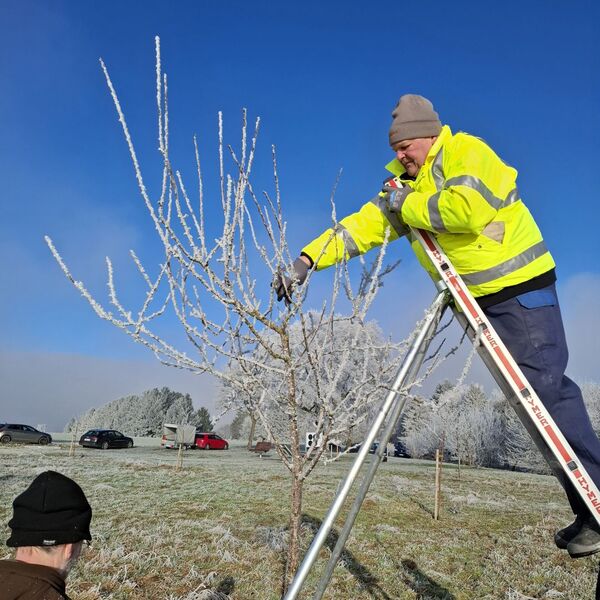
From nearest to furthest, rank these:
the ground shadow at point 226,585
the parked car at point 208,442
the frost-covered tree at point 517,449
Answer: the ground shadow at point 226,585
the frost-covered tree at point 517,449
the parked car at point 208,442

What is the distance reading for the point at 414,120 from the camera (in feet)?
8.92

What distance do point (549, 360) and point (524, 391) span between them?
195mm

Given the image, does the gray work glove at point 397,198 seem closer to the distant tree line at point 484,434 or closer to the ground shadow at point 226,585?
the ground shadow at point 226,585

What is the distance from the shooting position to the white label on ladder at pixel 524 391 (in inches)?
89.7

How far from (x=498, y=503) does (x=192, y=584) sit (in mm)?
11386

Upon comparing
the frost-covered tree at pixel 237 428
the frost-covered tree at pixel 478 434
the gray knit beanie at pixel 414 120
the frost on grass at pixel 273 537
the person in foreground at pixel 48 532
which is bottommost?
the frost on grass at pixel 273 537

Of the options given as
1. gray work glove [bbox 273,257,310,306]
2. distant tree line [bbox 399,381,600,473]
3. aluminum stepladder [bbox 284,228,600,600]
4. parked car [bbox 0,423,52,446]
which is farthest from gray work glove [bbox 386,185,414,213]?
parked car [bbox 0,423,52,446]

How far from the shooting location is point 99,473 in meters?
17.2

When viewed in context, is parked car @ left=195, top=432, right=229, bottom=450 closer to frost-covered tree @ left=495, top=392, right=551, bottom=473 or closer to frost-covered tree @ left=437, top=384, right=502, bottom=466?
frost-covered tree @ left=437, top=384, right=502, bottom=466

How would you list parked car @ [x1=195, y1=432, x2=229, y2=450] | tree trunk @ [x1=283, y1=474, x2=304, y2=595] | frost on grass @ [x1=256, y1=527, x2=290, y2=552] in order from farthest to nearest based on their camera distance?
parked car @ [x1=195, y1=432, x2=229, y2=450], frost on grass @ [x1=256, y1=527, x2=290, y2=552], tree trunk @ [x1=283, y1=474, x2=304, y2=595]

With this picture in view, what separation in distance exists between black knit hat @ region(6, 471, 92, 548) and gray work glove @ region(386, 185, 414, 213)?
210 centimetres

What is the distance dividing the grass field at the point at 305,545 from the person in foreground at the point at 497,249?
4237mm

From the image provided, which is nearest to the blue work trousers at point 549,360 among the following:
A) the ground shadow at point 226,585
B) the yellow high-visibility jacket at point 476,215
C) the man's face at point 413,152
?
the yellow high-visibility jacket at point 476,215

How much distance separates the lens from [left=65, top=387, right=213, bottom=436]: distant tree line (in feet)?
192
